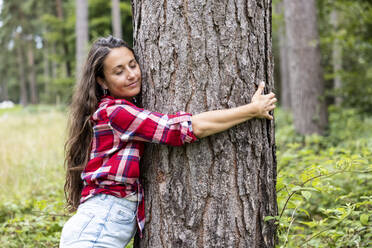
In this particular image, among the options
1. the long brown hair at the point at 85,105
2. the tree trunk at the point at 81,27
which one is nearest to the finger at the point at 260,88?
the long brown hair at the point at 85,105

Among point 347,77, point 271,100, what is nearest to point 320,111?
point 347,77

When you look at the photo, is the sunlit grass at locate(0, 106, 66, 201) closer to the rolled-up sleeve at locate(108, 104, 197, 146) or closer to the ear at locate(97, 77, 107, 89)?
the ear at locate(97, 77, 107, 89)

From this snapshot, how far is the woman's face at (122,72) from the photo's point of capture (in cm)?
222

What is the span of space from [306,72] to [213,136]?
6028 millimetres

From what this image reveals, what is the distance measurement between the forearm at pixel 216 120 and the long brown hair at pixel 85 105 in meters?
0.78

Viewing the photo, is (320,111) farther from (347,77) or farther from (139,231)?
(139,231)

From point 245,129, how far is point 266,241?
0.75 meters

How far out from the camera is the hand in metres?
2.00

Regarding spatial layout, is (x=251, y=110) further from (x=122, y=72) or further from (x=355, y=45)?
(x=355, y=45)

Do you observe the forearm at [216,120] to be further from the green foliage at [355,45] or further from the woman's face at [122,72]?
the green foliage at [355,45]

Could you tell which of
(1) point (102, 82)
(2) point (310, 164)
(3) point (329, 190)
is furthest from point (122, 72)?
(2) point (310, 164)

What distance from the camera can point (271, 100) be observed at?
6.82ft

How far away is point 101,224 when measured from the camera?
2.07m

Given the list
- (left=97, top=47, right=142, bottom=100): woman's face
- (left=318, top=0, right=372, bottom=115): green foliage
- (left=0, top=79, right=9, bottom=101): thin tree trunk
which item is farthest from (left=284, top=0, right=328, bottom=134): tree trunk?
(left=0, top=79, right=9, bottom=101): thin tree trunk
